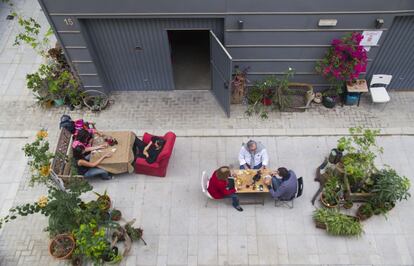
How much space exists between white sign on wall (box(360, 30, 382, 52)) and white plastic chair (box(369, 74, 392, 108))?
1.14 meters

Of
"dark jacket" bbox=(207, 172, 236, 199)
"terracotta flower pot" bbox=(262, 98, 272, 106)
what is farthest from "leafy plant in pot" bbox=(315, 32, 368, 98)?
"dark jacket" bbox=(207, 172, 236, 199)

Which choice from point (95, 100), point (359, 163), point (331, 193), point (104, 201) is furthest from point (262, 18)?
point (104, 201)

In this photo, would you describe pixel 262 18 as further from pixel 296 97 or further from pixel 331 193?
pixel 331 193

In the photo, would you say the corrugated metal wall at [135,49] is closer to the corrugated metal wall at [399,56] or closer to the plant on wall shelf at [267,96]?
the plant on wall shelf at [267,96]

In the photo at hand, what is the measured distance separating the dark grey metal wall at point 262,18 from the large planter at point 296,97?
2.83 feet

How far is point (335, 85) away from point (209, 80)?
4.00 meters

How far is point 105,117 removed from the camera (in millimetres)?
11094

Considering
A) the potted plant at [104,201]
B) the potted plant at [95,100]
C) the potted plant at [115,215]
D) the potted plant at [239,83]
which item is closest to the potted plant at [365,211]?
the potted plant at [239,83]

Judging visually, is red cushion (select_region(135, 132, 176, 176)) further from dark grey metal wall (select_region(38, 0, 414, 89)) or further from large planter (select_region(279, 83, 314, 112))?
large planter (select_region(279, 83, 314, 112))

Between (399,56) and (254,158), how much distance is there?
551 cm

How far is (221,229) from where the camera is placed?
8.80 meters

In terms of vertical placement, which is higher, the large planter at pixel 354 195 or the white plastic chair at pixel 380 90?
the white plastic chair at pixel 380 90

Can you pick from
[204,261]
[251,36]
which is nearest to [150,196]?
[204,261]

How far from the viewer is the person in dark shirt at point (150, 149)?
938 centimetres
